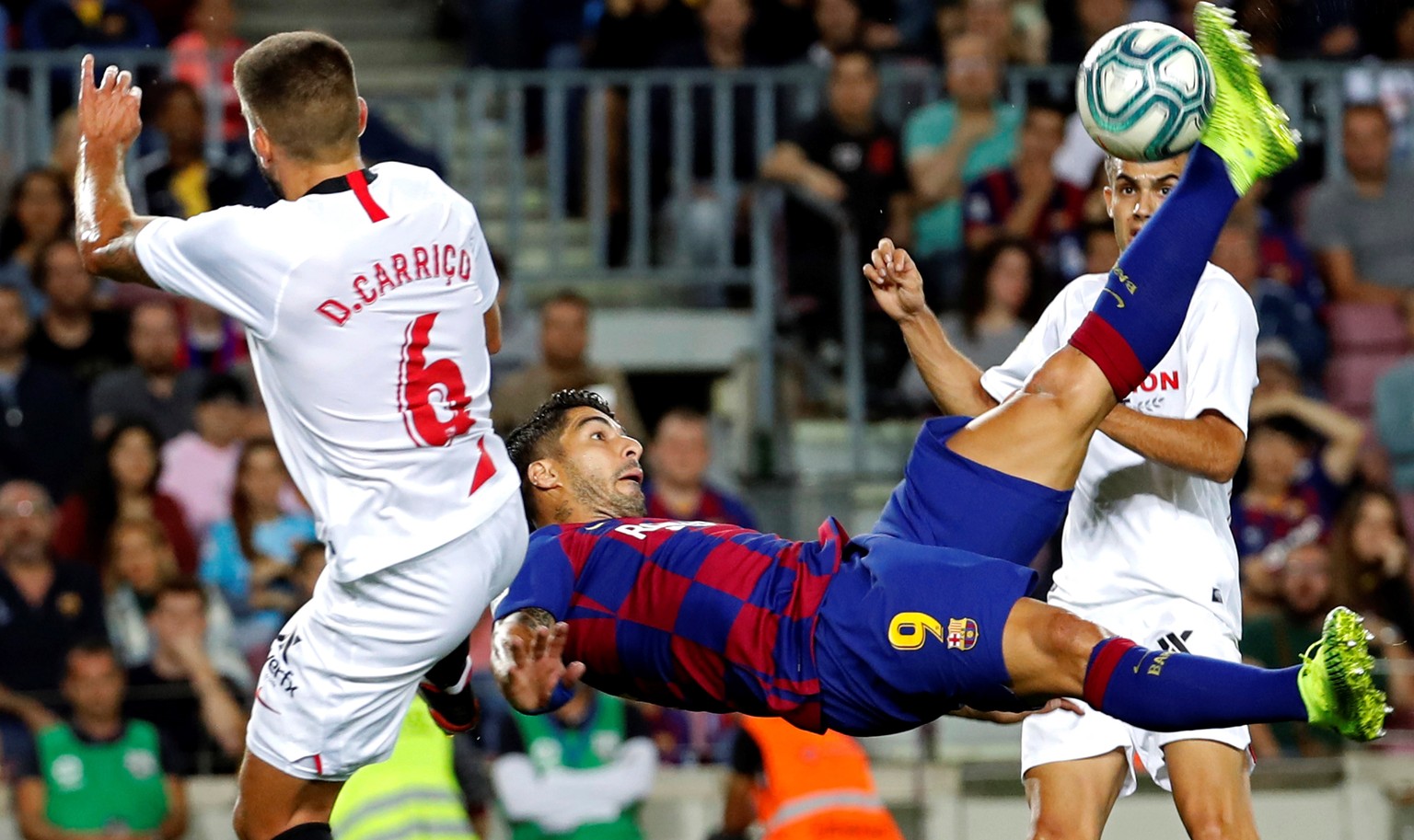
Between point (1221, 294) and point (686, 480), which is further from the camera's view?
point (686, 480)

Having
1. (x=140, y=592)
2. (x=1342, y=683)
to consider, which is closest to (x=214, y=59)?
(x=140, y=592)

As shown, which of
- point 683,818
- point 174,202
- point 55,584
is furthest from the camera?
point 174,202

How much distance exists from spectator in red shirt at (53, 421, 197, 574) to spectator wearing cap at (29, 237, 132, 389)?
0.78 meters

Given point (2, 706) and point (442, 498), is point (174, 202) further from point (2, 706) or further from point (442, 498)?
point (442, 498)

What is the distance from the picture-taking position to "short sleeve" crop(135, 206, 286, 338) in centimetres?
440

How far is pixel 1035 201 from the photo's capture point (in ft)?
32.2

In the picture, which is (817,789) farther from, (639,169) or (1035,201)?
(639,169)

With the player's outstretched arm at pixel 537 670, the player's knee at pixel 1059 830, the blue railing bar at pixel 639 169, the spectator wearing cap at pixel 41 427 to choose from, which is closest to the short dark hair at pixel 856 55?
the blue railing bar at pixel 639 169

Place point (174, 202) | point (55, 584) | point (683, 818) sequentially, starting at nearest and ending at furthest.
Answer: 1. point (683, 818)
2. point (55, 584)
3. point (174, 202)

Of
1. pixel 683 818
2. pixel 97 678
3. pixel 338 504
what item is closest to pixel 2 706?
pixel 97 678

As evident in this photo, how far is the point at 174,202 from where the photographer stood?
9695 millimetres

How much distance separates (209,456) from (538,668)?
4.69m

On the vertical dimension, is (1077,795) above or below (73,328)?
below

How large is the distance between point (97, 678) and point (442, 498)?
11.2 ft
